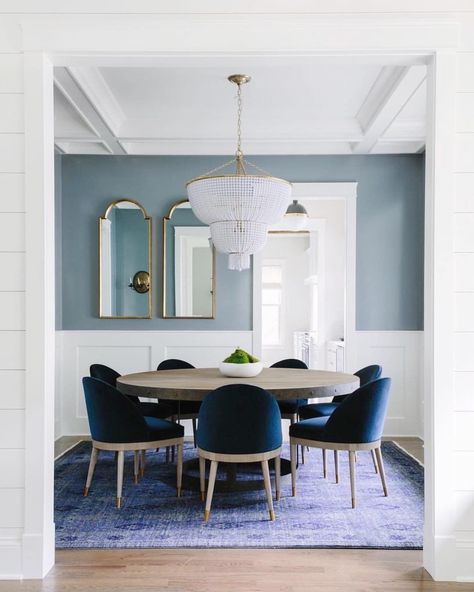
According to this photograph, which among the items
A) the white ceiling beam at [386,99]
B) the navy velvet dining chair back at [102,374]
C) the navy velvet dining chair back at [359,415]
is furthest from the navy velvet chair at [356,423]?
the white ceiling beam at [386,99]

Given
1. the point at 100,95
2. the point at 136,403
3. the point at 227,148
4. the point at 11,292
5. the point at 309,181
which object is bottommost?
the point at 136,403

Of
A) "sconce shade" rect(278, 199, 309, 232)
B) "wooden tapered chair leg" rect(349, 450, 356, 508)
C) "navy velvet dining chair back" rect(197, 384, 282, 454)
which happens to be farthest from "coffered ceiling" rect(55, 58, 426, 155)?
"wooden tapered chair leg" rect(349, 450, 356, 508)

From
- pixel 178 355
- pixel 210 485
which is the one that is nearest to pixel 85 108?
pixel 178 355

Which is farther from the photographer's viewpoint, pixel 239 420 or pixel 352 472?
pixel 352 472

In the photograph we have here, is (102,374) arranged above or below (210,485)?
above

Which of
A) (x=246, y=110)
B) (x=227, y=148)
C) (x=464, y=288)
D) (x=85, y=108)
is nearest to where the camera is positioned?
(x=464, y=288)

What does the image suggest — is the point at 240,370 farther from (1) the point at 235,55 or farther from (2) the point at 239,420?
(1) the point at 235,55

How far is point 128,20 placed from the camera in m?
2.77

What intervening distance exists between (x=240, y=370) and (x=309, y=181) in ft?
7.83

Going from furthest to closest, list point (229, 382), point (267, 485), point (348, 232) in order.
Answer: point (348, 232) → point (229, 382) → point (267, 485)

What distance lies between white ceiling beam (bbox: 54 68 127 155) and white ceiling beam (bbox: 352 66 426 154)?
79.9 inches

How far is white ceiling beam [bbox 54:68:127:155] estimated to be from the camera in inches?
153

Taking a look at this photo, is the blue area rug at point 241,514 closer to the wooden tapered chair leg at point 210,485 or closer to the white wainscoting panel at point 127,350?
the wooden tapered chair leg at point 210,485

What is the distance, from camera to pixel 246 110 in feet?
16.5
